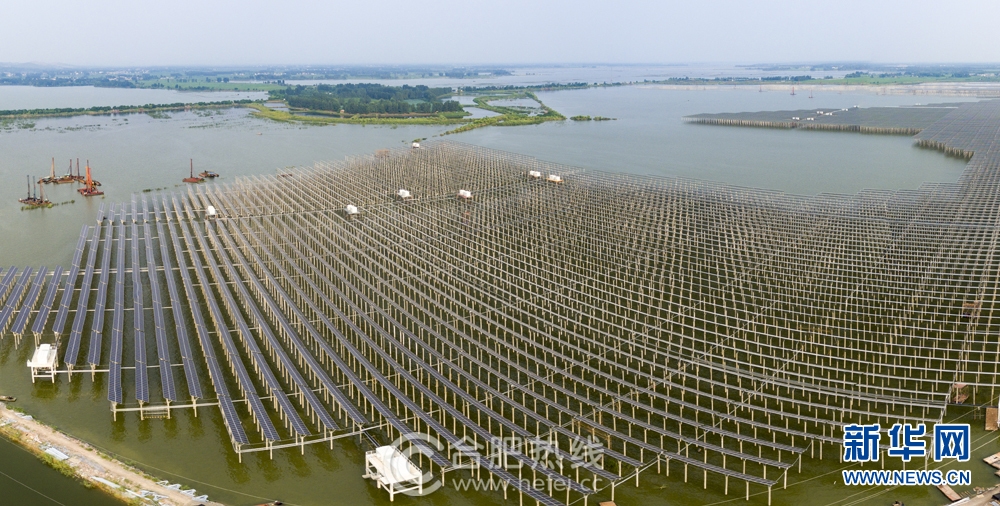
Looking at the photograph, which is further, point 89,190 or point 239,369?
point 89,190

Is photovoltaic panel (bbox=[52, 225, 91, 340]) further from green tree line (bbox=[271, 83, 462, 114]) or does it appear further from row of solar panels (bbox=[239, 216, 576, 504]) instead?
green tree line (bbox=[271, 83, 462, 114])

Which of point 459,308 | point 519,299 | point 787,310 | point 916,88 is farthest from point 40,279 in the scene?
point 916,88

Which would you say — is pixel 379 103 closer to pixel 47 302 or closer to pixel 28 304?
pixel 47 302

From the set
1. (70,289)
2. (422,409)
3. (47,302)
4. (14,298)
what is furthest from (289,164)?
(422,409)

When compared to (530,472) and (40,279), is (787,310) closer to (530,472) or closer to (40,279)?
(530,472)

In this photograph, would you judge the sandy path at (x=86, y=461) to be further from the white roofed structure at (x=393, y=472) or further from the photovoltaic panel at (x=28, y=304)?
the photovoltaic panel at (x=28, y=304)

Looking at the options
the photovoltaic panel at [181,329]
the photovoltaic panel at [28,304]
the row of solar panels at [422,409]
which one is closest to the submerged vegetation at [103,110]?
the photovoltaic panel at [28,304]

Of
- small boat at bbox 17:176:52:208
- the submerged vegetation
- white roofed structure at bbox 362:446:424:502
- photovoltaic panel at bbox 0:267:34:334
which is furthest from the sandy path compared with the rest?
the submerged vegetation
